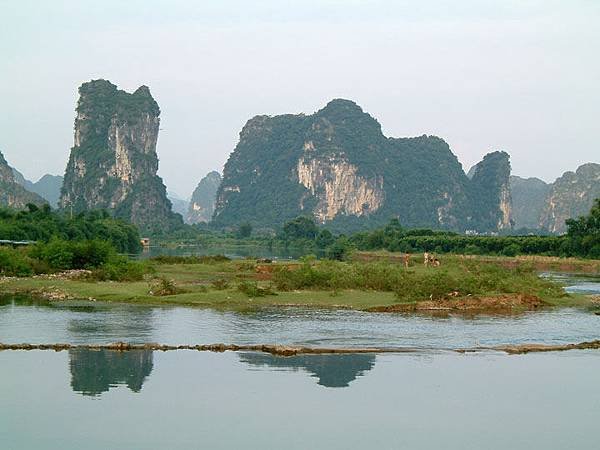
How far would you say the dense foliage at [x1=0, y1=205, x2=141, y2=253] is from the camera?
126ft

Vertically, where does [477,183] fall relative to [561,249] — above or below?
above

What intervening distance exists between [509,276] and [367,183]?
8663cm

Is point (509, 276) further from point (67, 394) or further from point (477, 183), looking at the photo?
point (477, 183)

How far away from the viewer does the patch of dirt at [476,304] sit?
2005cm

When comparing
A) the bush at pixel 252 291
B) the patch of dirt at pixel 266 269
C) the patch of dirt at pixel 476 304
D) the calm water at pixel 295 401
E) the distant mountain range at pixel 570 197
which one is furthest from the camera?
the distant mountain range at pixel 570 197

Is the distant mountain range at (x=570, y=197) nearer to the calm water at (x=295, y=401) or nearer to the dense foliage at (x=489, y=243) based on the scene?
the dense foliage at (x=489, y=243)

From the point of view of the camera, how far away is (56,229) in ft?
136

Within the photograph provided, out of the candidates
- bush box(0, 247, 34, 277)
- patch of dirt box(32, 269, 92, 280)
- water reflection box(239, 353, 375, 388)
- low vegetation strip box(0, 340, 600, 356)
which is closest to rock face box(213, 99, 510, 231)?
patch of dirt box(32, 269, 92, 280)

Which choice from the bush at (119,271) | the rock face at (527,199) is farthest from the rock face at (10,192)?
the rock face at (527,199)

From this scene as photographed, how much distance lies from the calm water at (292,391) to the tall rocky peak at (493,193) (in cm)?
10035

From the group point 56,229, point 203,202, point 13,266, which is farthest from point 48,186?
point 13,266

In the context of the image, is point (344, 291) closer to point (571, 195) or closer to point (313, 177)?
point (571, 195)

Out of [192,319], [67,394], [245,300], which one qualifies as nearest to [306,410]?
[67,394]

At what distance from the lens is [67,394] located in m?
10.8
